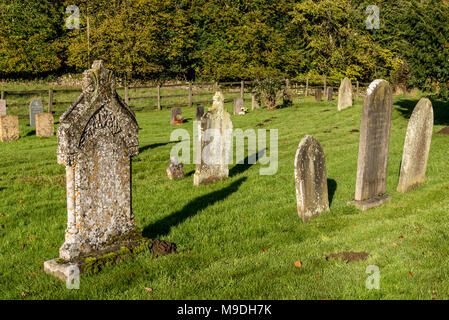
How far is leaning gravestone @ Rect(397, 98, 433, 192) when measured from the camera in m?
9.90

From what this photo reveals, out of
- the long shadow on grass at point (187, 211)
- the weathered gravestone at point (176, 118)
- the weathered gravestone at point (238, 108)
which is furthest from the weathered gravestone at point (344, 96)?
the long shadow on grass at point (187, 211)

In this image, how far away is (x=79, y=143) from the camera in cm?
575

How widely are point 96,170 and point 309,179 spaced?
400cm

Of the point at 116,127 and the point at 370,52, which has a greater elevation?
the point at 370,52

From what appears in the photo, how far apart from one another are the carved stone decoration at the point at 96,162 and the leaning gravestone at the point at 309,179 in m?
3.13

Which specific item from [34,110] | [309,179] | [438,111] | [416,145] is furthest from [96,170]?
[438,111]

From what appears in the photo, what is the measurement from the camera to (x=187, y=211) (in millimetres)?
8875

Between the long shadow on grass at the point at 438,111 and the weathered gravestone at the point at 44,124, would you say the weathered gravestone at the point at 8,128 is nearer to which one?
the weathered gravestone at the point at 44,124

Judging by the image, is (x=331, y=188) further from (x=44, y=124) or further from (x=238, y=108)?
(x=238, y=108)

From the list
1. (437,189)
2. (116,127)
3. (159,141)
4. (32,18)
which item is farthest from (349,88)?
(32,18)

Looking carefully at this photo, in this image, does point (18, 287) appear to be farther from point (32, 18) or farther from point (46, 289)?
point (32, 18)

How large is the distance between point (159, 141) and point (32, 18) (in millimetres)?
29856

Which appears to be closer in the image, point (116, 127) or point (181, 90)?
point (116, 127)
